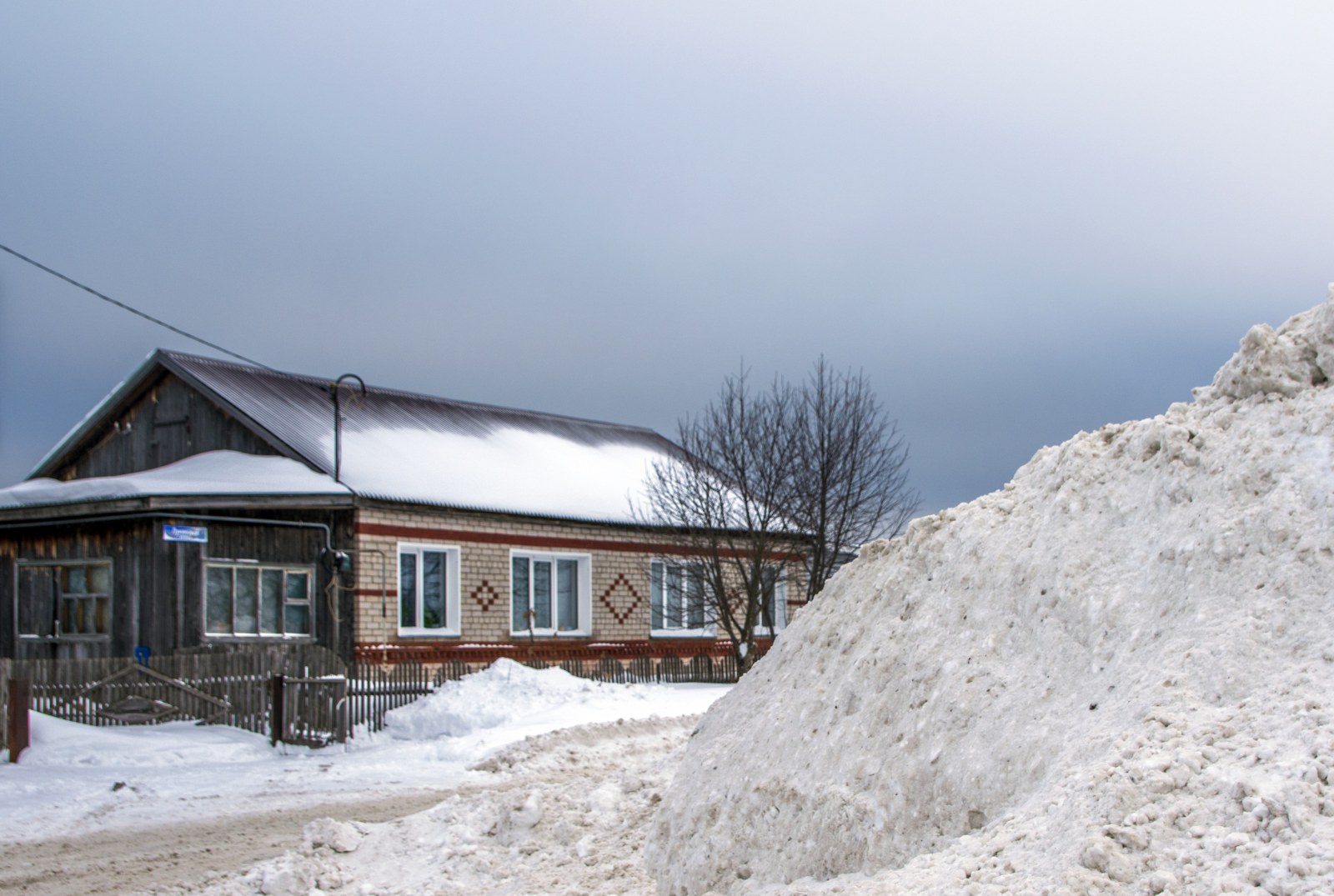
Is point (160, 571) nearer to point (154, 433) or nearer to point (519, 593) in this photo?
point (154, 433)

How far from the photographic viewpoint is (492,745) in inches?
616

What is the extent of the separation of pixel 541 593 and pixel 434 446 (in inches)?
165

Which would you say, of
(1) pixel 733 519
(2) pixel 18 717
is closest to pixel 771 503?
(1) pixel 733 519

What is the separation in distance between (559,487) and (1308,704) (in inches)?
953

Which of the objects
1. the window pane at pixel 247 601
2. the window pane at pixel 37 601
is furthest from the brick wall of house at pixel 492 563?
the window pane at pixel 37 601

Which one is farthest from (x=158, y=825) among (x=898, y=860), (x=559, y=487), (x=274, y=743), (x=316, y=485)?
(x=559, y=487)

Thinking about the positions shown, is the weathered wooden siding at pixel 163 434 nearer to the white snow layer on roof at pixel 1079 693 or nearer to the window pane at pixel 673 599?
the window pane at pixel 673 599

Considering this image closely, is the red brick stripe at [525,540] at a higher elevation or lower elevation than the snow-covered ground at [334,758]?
higher

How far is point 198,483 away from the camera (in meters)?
21.1

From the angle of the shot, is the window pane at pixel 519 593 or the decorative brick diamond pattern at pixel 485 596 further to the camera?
the window pane at pixel 519 593

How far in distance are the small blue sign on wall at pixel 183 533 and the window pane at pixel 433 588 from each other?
15.7ft

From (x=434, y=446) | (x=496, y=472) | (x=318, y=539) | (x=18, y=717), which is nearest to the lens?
(x=18, y=717)

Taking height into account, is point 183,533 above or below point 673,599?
above

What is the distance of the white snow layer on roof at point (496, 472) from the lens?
78.8 feet
